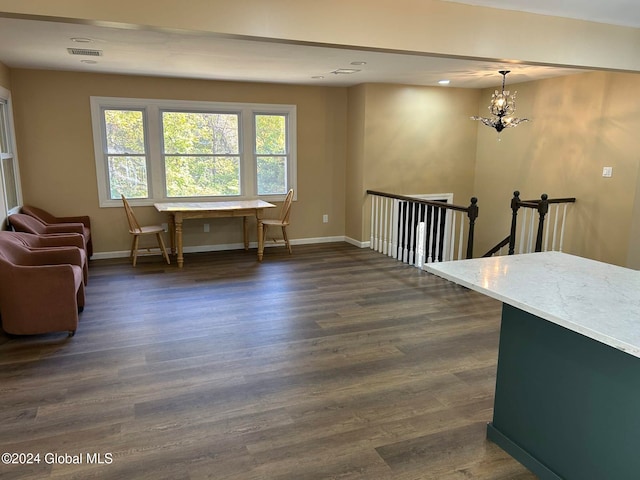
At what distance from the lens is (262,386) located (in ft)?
9.44

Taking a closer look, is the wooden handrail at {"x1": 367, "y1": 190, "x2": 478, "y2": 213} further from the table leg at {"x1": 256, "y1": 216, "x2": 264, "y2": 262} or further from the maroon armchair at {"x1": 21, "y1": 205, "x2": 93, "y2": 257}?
the maroon armchair at {"x1": 21, "y1": 205, "x2": 93, "y2": 257}

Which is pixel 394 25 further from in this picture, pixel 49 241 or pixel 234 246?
pixel 234 246

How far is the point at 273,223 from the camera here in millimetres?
6375

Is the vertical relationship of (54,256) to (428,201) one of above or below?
below

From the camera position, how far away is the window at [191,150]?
20.0 ft

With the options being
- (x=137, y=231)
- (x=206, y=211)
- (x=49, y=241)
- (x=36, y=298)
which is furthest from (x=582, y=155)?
(x=49, y=241)

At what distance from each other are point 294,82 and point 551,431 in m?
5.69

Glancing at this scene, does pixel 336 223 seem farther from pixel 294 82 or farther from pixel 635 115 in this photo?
pixel 635 115

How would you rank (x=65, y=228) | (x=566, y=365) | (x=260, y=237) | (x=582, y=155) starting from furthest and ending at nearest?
(x=260, y=237)
(x=582, y=155)
(x=65, y=228)
(x=566, y=365)

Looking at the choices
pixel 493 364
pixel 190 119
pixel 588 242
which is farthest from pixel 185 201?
pixel 588 242

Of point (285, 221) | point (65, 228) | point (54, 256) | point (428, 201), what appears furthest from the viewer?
point (285, 221)

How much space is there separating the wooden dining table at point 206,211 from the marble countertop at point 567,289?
408cm

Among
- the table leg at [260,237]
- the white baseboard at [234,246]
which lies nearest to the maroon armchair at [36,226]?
the white baseboard at [234,246]

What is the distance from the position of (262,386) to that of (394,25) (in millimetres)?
2681
